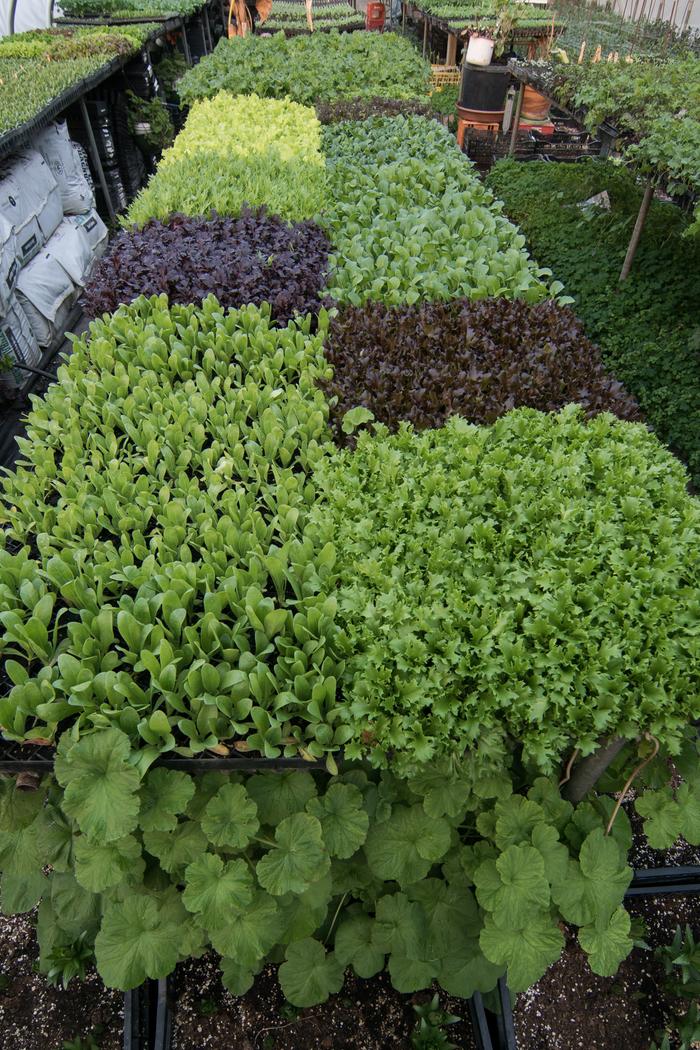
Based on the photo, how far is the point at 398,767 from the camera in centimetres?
219

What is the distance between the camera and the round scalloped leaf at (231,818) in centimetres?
218

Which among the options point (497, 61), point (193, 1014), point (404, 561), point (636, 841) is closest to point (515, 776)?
point (404, 561)

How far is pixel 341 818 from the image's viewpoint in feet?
7.64

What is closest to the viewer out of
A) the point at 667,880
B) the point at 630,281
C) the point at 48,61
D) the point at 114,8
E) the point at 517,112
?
the point at 667,880

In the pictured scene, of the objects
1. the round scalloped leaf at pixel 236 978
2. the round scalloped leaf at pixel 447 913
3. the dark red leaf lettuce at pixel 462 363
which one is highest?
the dark red leaf lettuce at pixel 462 363

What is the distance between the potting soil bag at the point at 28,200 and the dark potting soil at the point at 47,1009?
726cm

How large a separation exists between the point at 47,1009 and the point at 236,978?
1.17 metres

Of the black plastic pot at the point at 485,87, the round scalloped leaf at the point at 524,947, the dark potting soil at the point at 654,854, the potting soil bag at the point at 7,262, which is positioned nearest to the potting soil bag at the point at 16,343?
the potting soil bag at the point at 7,262

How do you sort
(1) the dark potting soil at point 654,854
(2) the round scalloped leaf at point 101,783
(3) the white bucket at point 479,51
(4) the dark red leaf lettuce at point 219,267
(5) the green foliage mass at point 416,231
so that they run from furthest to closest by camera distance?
(3) the white bucket at point 479,51 → (5) the green foliage mass at point 416,231 → (4) the dark red leaf lettuce at point 219,267 → (1) the dark potting soil at point 654,854 → (2) the round scalloped leaf at point 101,783

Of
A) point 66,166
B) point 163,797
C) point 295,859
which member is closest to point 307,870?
point 295,859

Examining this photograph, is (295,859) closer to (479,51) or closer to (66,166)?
(66,166)

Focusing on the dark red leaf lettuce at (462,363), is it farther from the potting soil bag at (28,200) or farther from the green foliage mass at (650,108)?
the potting soil bag at (28,200)

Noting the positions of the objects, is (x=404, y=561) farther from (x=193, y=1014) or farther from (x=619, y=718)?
(x=193, y=1014)

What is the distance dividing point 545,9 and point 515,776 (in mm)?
20207
